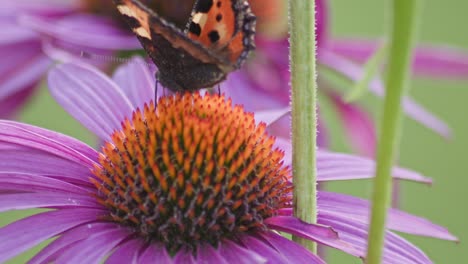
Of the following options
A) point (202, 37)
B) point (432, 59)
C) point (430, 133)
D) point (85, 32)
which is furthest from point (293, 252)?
point (430, 133)

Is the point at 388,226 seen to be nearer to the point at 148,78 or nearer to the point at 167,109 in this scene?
the point at 167,109

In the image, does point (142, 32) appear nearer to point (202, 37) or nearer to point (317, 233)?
point (202, 37)

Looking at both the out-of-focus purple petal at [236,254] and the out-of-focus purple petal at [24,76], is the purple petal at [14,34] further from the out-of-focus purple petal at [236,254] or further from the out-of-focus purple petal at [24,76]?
the out-of-focus purple petal at [236,254]

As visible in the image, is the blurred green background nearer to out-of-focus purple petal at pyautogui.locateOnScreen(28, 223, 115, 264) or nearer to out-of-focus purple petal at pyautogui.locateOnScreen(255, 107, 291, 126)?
out-of-focus purple petal at pyautogui.locateOnScreen(255, 107, 291, 126)

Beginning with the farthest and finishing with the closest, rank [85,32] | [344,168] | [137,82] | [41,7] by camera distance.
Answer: [41,7] → [85,32] → [137,82] → [344,168]

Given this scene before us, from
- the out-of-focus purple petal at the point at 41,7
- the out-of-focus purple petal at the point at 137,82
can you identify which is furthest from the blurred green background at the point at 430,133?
the out-of-focus purple petal at the point at 137,82

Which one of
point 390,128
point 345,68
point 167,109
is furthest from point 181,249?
point 345,68
